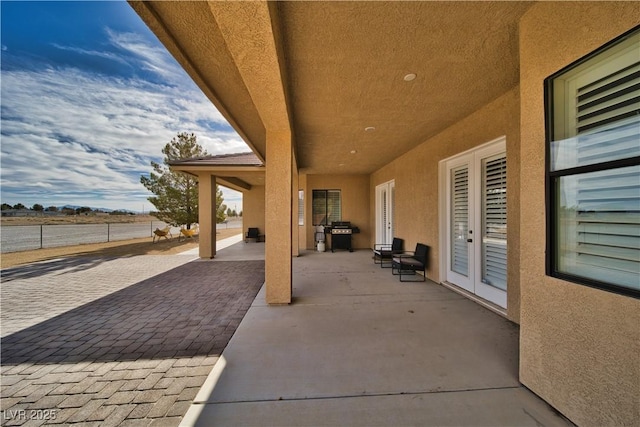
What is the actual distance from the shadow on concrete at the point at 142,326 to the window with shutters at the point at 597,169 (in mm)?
3123

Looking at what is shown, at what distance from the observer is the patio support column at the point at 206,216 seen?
7.37 metres

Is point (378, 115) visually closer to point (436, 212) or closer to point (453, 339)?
point (436, 212)

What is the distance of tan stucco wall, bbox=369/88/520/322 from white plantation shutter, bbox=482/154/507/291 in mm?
257

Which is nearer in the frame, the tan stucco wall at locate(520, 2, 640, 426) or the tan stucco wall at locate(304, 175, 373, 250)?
the tan stucco wall at locate(520, 2, 640, 426)

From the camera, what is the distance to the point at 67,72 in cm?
1473

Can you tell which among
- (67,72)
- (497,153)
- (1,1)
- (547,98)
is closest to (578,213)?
(547,98)

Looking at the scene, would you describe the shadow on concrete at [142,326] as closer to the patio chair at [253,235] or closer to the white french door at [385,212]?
the white french door at [385,212]

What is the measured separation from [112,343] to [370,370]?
9.11 feet

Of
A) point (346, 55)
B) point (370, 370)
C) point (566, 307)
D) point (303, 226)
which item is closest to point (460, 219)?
point (566, 307)

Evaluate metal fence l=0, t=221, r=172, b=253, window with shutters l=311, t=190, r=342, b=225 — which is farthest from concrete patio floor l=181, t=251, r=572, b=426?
metal fence l=0, t=221, r=172, b=253

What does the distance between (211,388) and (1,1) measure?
5.59 meters

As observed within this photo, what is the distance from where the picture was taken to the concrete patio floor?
1577 mm

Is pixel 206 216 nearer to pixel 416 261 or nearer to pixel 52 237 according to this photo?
pixel 416 261

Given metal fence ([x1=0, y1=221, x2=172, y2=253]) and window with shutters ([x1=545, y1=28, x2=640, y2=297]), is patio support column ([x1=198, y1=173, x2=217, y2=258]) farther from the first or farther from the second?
window with shutters ([x1=545, y1=28, x2=640, y2=297])
